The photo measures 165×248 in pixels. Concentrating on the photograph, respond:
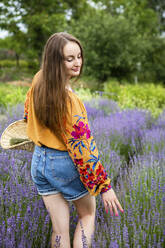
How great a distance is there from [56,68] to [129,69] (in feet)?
60.8

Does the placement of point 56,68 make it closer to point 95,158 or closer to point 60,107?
point 60,107

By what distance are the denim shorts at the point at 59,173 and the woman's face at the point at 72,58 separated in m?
0.44

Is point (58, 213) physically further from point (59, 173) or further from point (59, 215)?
point (59, 173)

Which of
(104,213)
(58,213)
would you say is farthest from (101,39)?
(58,213)

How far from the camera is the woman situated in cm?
141

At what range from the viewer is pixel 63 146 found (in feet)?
4.86

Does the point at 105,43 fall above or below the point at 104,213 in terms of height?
above

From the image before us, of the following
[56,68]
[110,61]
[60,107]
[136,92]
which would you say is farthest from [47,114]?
[110,61]

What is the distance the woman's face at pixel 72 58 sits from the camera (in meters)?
1.50

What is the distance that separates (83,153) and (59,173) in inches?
7.3

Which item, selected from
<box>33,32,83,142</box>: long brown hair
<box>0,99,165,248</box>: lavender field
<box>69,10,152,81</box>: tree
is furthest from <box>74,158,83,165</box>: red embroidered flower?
<box>69,10,152,81</box>: tree

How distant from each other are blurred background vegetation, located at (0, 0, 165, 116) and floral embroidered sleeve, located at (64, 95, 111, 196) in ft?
25.2

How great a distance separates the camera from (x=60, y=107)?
1.39m

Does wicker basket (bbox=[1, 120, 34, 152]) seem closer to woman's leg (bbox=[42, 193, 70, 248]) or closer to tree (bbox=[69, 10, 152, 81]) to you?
woman's leg (bbox=[42, 193, 70, 248])
